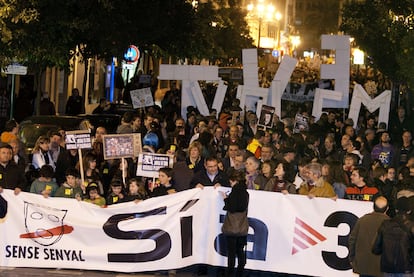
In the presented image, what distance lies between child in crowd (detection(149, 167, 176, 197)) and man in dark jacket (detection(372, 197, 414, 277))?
378cm

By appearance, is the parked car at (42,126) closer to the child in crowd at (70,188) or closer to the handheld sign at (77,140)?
the handheld sign at (77,140)

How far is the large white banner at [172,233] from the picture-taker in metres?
13.0

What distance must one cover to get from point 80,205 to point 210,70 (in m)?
12.3

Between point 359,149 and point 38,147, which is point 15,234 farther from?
point 359,149

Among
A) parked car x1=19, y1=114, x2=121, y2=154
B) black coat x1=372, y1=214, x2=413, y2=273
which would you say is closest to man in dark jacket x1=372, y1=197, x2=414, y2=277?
black coat x1=372, y1=214, x2=413, y2=273

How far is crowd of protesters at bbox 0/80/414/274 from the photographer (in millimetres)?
13281

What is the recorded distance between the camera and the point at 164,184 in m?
13.4

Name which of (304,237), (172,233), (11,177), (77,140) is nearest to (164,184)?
(172,233)

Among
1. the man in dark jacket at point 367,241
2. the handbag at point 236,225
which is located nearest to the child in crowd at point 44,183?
the handbag at point 236,225

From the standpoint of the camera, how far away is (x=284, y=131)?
762 inches

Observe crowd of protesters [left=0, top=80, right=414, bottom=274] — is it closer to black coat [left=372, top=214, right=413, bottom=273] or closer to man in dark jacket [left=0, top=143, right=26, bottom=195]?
man in dark jacket [left=0, top=143, right=26, bottom=195]

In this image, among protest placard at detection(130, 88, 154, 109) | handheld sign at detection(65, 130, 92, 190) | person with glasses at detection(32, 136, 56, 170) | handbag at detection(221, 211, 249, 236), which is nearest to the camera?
handbag at detection(221, 211, 249, 236)

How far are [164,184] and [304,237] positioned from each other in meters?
1.96

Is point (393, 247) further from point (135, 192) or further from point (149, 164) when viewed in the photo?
point (149, 164)
